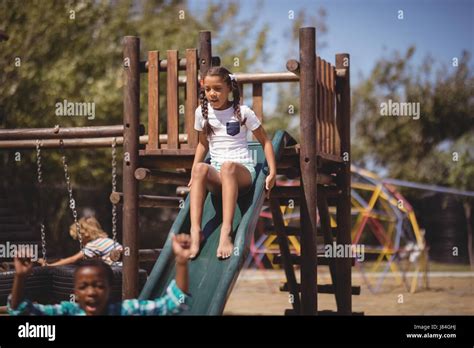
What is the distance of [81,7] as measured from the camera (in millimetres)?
Result: 20953

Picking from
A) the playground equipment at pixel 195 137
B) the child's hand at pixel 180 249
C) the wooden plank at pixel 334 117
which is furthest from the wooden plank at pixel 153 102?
the child's hand at pixel 180 249

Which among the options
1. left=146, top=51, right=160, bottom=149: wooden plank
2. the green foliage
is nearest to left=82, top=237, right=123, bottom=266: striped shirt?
left=146, top=51, right=160, bottom=149: wooden plank

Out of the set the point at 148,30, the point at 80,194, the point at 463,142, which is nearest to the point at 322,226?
the point at 80,194

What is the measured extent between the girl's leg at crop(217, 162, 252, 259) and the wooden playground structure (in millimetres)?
1132

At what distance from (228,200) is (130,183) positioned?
1476 mm

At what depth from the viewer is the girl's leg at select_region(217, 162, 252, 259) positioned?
678 centimetres

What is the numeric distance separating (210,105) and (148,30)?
51.0ft

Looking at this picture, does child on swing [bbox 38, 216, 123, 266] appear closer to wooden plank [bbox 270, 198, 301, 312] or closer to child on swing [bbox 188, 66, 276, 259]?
wooden plank [bbox 270, 198, 301, 312]

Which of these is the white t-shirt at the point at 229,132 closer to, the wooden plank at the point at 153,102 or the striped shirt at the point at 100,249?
the wooden plank at the point at 153,102

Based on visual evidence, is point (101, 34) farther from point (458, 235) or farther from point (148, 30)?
point (458, 235)

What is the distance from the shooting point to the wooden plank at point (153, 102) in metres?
8.27

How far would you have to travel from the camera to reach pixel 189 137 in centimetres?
814

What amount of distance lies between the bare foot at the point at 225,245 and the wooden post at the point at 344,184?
277cm
